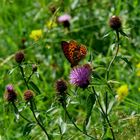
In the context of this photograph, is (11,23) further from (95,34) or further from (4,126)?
(4,126)

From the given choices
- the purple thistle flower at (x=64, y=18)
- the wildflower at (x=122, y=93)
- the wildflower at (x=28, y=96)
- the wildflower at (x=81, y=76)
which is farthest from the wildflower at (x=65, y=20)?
the wildflower at (x=81, y=76)

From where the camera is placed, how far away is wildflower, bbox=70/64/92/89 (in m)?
1.85

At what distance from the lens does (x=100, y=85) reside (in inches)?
70.8

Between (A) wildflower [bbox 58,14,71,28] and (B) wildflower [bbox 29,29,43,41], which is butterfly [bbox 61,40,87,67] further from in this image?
(A) wildflower [bbox 58,14,71,28]

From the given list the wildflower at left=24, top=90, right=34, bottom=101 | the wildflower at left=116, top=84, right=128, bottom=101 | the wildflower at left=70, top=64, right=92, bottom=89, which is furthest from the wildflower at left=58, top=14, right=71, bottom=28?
the wildflower at left=70, top=64, right=92, bottom=89

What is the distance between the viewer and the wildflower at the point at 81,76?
185 centimetres

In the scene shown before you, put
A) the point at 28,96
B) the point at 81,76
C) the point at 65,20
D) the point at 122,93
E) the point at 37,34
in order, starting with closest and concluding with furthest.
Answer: the point at 81,76 < the point at 28,96 < the point at 122,93 < the point at 37,34 < the point at 65,20

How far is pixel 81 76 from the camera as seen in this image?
1.86 m

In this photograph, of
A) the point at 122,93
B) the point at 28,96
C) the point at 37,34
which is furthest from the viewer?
the point at 37,34

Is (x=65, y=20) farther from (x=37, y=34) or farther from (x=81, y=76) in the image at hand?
(x=81, y=76)

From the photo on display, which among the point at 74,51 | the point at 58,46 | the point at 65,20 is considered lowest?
the point at 58,46

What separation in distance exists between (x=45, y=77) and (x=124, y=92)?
2.98 ft

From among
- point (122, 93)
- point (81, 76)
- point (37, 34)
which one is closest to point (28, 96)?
point (81, 76)

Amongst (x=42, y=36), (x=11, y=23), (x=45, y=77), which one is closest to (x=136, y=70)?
(x=45, y=77)
